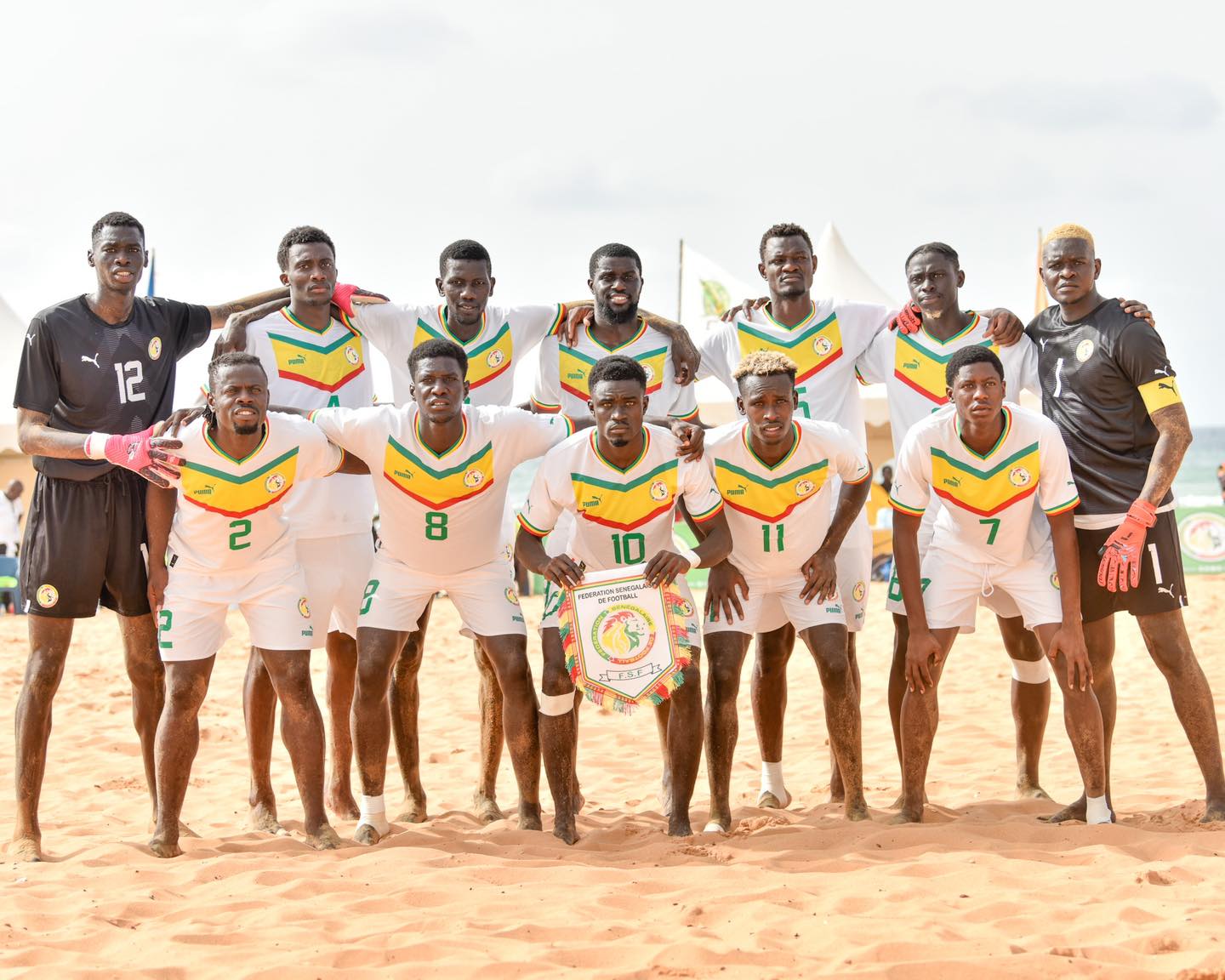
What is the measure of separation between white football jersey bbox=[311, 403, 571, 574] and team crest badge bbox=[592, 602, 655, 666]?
76 centimetres

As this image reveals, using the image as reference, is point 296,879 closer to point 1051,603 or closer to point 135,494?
point 135,494

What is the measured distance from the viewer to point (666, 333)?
6.65 meters

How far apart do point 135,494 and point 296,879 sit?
81.8 inches

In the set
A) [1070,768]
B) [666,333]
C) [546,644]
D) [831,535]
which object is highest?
[666,333]

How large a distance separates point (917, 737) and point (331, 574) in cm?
298

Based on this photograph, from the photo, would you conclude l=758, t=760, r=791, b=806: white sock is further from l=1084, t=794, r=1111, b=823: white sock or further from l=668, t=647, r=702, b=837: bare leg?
l=1084, t=794, r=1111, b=823: white sock

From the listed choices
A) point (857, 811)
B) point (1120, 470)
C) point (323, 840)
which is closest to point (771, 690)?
point (857, 811)

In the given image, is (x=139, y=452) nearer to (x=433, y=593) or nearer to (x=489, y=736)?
(x=433, y=593)

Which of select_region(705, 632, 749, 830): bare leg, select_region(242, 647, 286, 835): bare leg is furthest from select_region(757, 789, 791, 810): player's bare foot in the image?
select_region(242, 647, 286, 835): bare leg

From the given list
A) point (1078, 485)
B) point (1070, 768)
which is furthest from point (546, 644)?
point (1070, 768)

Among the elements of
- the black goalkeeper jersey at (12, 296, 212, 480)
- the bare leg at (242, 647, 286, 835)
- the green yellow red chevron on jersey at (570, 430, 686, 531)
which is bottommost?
the bare leg at (242, 647, 286, 835)

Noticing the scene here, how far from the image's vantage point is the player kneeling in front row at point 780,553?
592 centimetres

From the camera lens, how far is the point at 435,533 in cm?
591

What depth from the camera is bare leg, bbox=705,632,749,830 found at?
Answer: 5.91 meters
